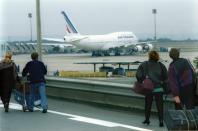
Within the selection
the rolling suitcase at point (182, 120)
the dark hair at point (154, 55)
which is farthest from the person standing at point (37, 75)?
the rolling suitcase at point (182, 120)

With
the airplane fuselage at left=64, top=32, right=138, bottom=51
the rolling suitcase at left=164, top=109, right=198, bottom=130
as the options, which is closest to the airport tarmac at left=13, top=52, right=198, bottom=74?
the airplane fuselage at left=64, top=32, right=138, bottom=51

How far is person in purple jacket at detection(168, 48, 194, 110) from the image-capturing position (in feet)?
31.9

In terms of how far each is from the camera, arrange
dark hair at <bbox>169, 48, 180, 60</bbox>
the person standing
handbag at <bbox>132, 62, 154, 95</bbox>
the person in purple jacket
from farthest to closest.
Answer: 1. the person standing
2. handbag at <bbox>132, 62, 154, 95</bbox>
3. dark hair at <bbox>169, 48, 180, 60</bbox>
4. the person in purple jacket

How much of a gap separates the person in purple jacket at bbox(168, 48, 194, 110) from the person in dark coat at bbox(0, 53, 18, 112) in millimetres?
5029

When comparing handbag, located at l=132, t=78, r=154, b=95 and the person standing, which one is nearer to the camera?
handbag, located at l=132, t=78, r=154, b=95

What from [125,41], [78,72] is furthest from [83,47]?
[125,41]

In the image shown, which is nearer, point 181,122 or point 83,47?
point 181,122

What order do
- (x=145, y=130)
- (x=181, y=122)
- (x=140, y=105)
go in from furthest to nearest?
(x=140, y=105), (x=145, y=130), (x=181, y=122)

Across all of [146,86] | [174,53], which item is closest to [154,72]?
[146,86]

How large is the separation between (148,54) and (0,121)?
3384 millimetres

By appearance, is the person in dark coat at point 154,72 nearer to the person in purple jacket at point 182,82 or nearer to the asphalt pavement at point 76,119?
the asphalt pavement at point 76,119

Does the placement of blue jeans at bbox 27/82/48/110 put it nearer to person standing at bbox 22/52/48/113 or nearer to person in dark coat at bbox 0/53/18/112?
person standing at bbox 22/52/48/113

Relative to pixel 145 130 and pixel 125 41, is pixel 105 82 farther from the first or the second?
pixel 145 130

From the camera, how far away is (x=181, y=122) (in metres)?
7.53
